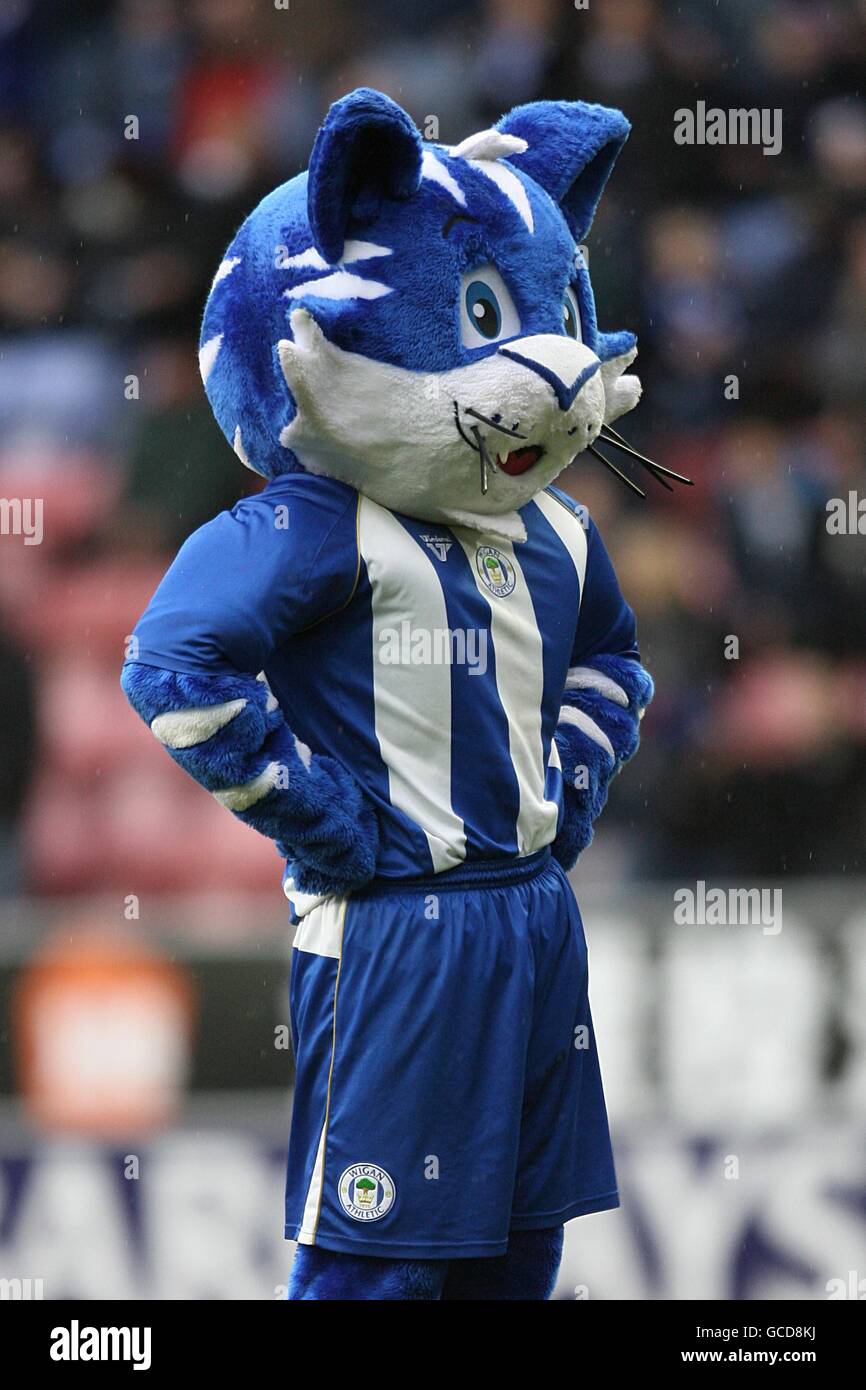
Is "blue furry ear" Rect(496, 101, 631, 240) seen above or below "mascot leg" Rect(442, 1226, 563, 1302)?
above

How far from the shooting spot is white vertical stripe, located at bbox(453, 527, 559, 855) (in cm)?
212

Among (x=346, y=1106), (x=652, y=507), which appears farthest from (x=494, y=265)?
(x=652, y=507)

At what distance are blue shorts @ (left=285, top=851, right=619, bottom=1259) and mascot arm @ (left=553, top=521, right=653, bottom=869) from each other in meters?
0.19

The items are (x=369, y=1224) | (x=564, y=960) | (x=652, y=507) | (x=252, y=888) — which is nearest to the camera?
(x=369, y=1224)

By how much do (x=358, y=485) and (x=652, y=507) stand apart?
2222 millimetres

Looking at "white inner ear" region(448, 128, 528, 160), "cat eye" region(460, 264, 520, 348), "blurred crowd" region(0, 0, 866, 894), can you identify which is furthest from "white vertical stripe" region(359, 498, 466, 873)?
"blurred crowd" region(0, 0, 866, 894)

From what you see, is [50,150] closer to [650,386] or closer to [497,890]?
[650,386]

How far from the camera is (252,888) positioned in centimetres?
372

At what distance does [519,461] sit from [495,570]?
127 millimetres

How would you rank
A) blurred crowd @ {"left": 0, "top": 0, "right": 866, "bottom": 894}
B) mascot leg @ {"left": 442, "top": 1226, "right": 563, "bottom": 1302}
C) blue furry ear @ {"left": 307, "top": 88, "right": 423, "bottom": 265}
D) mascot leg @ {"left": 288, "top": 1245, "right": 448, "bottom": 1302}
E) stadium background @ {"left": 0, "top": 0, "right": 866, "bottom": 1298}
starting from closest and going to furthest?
blue furry ear @ {"left": 307, "top": 88, "right": 423, "bottom": 265}
mascot leg @ {"left": 288, "top": 1245, "right": 448, "bottom": 1302}
mascot leg @ {"left": 442, "top": 1226, "right": 563, "bottom": 1302}
stadium background @ {"left": 0, "top": 0, "right": 866, "bottom": 1298}
blurred crowd @ {"left": 0, "top": 0, "right": 866, "bottom": 894}

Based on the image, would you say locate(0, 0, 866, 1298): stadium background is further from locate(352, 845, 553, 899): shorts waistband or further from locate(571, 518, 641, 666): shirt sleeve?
locate(352, 845, 553, 899): shorts waistband

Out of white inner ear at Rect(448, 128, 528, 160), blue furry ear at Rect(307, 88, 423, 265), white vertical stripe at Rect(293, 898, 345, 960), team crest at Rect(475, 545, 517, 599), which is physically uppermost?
white inner ear at Rect(448, 128, 528, 160)

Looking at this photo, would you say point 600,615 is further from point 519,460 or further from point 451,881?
point 451,881

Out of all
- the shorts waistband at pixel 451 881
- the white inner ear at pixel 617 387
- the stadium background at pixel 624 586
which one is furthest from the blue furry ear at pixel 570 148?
the stadium background at pixel 624 586
